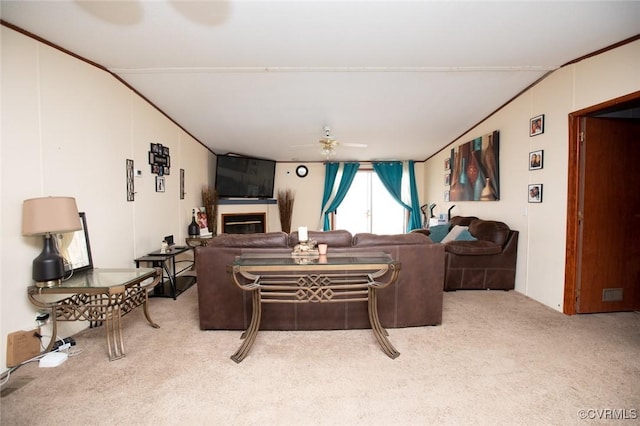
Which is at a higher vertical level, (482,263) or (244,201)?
(244,201)

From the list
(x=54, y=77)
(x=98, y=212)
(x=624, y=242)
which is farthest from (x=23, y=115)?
(x=624, y=242)

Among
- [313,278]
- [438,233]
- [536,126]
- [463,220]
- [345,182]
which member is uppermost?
[536,126]

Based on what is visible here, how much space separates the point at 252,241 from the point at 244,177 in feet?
12.2

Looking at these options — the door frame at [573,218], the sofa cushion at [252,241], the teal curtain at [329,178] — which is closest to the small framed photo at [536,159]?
the door frame at [573,218]

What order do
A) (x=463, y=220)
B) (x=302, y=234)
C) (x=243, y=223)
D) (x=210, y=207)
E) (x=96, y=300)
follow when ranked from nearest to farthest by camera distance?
(x=96, y=300)
(x=302, y=234)
(x=463, y=220)
(x=210, y=207)
(x=243, y=223)

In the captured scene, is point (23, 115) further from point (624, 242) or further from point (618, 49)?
point (624, 242)

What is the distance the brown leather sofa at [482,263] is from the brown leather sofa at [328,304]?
3.80 feet

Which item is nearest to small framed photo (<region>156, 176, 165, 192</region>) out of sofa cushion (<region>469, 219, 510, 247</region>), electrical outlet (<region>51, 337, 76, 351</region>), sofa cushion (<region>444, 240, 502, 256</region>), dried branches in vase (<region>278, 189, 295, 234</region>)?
electrical outlet (<region>51, 337, 76, 351</region>)

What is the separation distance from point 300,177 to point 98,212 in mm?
4558

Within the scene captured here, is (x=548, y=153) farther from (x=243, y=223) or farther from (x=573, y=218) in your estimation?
(x=243, y=223)

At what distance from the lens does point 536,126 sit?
3.27m

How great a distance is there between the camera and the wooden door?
2.81 meters

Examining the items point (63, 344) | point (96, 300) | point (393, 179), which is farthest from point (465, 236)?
point (63, 344)

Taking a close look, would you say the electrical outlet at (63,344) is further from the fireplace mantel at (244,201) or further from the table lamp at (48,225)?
the fireplace mantel at (244,201)
